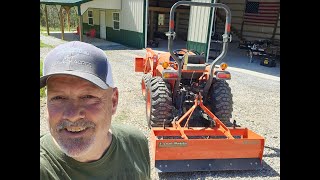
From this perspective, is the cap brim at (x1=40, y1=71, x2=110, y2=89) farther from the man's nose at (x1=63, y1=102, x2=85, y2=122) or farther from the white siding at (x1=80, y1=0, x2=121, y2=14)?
the white siding at (x1=80, y1=0, x2=121, y2=14)

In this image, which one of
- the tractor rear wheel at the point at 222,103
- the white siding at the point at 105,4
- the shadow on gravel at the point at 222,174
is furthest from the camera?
the white siding at the point at 105,4

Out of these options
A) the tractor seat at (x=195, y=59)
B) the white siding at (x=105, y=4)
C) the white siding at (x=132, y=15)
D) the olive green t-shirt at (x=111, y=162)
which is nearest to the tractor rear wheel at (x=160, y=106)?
the tractor seat at (x=195, y=59)

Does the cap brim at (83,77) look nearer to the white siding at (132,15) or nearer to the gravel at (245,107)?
the gravel at (245,107)

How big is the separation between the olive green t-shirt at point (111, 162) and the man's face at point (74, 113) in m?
0.09

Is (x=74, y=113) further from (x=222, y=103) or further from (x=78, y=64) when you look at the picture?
(x=222, y=103)

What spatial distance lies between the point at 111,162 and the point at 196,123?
3612mm

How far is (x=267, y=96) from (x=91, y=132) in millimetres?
7546

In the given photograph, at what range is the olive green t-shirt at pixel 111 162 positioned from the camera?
1.40 m

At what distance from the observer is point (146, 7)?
14633mm

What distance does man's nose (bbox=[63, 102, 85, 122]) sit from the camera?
132 centimetres

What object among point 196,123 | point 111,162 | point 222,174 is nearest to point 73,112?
point 111,162

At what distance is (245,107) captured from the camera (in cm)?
695
